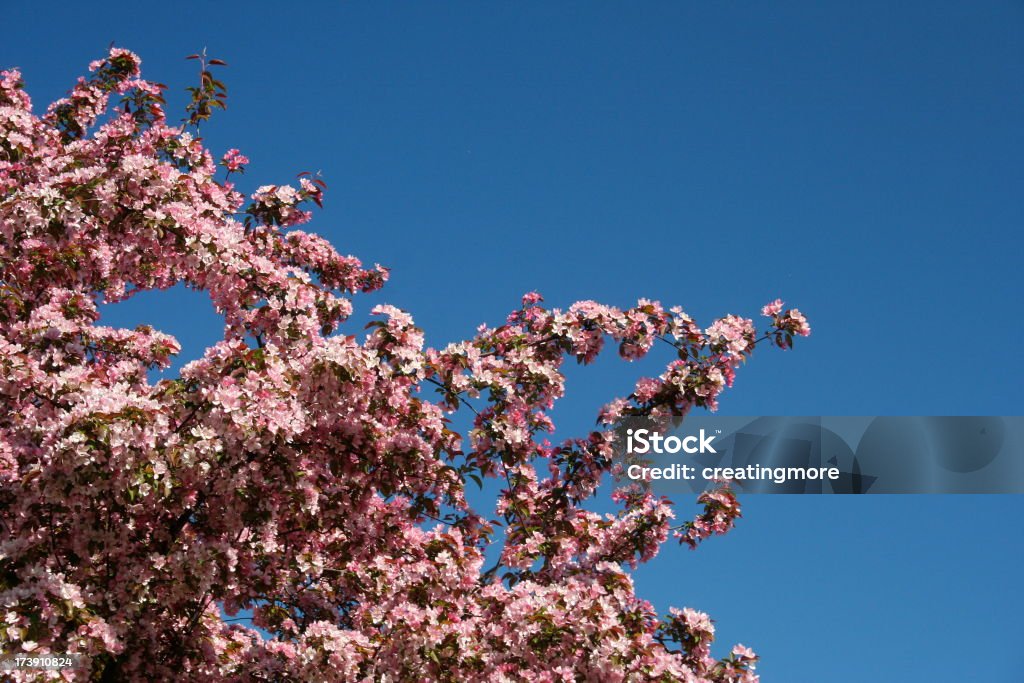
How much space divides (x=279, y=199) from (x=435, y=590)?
176 inches

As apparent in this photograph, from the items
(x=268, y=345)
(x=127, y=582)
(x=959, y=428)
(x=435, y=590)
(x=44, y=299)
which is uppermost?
(x=959, y=428)

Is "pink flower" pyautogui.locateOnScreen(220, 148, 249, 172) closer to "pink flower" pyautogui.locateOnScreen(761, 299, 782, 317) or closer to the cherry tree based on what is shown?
the cherry tree

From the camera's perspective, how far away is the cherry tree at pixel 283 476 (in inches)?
211

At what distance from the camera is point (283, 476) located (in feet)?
19.1

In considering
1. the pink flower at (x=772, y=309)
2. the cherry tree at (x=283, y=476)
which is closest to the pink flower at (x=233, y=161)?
the cherry tree at (x=283, y=476)

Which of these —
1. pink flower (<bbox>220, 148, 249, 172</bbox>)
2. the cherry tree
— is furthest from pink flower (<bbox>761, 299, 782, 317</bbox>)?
pink flower (<bbox>220, 148, 249, 172</bbox>)

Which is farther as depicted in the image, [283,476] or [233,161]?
[233,161]

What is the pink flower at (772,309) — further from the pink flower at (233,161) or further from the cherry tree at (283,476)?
the pink flower at (233,161)

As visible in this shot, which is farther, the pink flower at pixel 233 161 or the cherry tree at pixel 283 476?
the pink flower at pixel 233 161

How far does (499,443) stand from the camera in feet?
24.6

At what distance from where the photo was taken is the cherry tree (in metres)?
5.37

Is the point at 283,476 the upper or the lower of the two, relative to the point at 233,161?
lower

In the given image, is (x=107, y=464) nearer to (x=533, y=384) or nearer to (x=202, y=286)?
(x=202, y=286)

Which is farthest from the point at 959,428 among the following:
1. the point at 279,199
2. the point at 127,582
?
the point at 127,582
